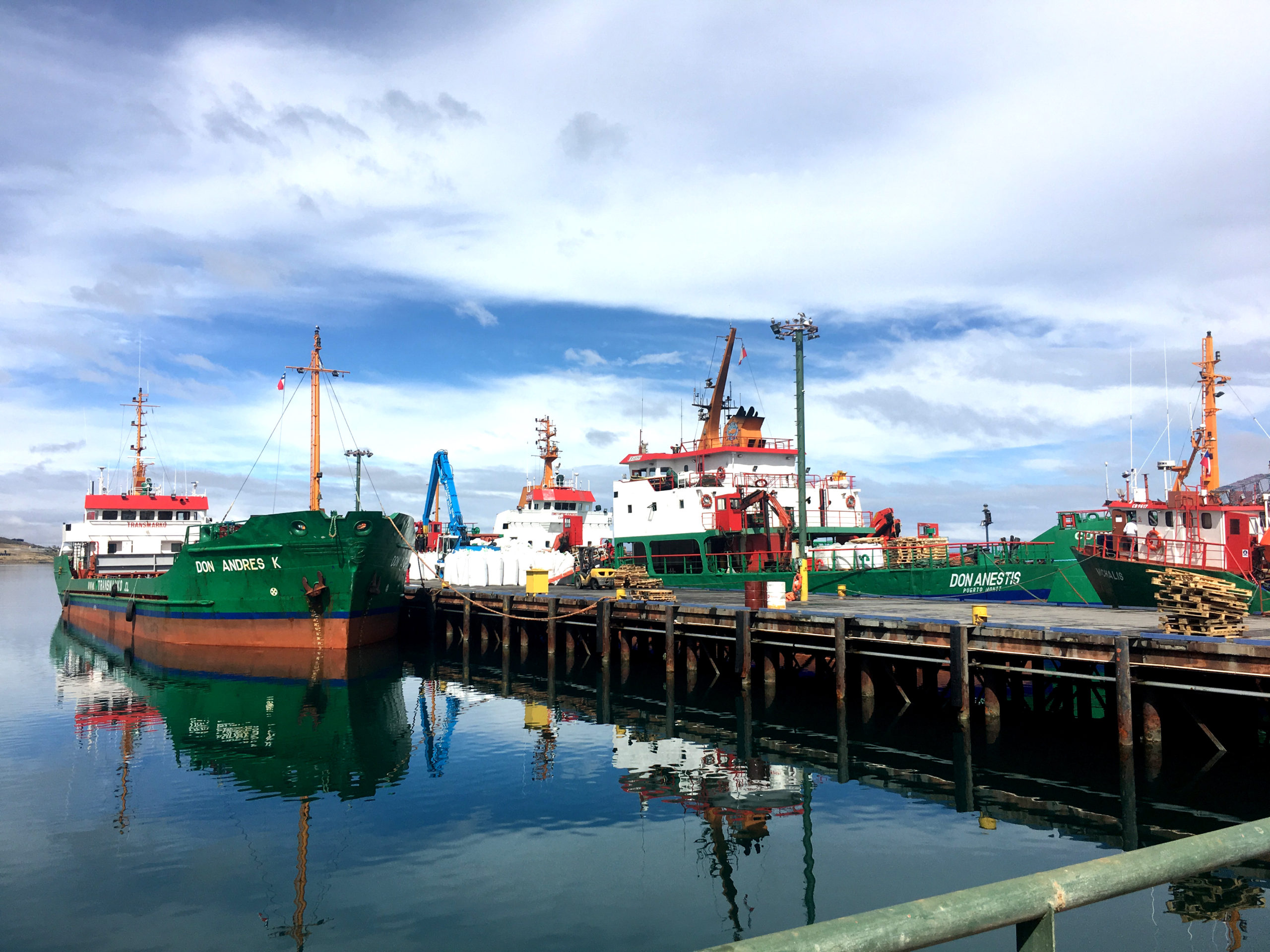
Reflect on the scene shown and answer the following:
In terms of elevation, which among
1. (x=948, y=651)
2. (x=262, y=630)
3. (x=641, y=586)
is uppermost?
(x=641, y=586)

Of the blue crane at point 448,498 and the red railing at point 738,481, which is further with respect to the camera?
the blue crane at point 448,498

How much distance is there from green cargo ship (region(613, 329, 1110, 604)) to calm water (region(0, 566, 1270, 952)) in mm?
11275

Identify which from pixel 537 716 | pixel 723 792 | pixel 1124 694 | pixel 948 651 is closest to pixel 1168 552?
pixel 948 651

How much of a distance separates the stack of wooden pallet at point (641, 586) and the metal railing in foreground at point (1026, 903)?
93.5 feet

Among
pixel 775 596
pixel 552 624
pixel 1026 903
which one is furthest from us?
pixel 552 624

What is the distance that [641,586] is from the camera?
31328 millimetres

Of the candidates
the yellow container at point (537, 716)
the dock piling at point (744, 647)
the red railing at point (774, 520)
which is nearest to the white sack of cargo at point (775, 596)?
the dock piling at point (744, 647)

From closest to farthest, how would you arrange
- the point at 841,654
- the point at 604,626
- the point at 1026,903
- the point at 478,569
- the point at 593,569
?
the point at 1026,903 → the point at 841,654 → the point at 604,626 → the point at 593,569 → the point at 478,569

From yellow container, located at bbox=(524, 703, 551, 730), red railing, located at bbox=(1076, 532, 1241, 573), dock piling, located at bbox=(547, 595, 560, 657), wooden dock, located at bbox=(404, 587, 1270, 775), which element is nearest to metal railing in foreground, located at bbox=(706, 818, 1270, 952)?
wooden dock, located at bbox=(404, 587, 1270, 775)

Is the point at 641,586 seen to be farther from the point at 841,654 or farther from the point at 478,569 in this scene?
the point at 478,569

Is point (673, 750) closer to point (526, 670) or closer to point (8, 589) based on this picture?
point (526, 670)

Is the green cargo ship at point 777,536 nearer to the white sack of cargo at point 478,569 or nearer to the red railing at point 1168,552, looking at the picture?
the red railing at point 1168,552

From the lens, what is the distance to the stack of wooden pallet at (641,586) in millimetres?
30719

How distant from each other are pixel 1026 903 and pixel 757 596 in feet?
79.2
